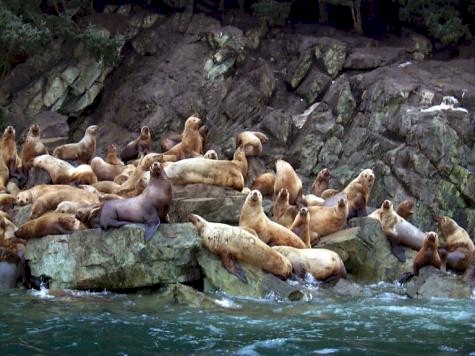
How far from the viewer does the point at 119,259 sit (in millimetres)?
10234

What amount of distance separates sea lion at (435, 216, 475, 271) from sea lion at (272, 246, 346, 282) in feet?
9.18

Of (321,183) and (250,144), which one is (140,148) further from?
(321,183)

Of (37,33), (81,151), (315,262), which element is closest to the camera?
(315,262)

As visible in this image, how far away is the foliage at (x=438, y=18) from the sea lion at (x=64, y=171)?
13.9 metres

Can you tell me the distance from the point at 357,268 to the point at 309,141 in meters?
9.55

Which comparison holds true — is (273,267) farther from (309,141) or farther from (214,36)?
(214,36)

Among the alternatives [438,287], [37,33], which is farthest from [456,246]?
[37,33]

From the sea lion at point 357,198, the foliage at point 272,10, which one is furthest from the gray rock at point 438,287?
the foliage at point 272,10

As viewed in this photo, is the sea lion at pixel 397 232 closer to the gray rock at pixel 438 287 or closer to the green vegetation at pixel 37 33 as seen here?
the gray rock at pixel 438 287

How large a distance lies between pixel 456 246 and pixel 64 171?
8.10m

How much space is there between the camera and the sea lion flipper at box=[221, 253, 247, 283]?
33.5ft

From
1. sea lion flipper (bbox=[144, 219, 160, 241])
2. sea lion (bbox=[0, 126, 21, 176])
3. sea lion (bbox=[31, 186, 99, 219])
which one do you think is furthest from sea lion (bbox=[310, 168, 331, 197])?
sea lion flipper (bbox=[144, 219, 160, 241])

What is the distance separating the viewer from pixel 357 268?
40.7 ft

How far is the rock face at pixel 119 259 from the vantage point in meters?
10.3
